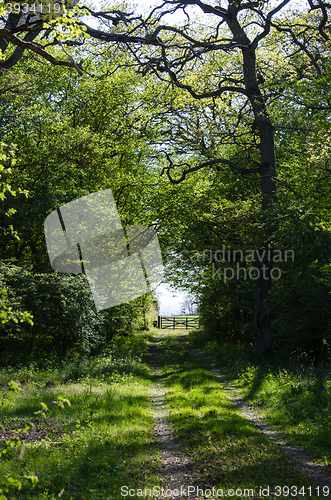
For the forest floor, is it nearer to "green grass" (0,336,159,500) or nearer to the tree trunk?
"green grass" (0,336,159,500)

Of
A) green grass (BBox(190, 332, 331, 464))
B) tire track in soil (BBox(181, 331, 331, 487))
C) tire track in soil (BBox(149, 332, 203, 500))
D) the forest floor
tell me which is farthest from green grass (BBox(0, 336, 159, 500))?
green grass (BBox(190, 332, 331, 464))

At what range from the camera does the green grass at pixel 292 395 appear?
6.52 meters

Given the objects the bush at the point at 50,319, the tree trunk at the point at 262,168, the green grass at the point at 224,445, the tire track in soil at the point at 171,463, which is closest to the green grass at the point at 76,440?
the tire track in soil at the point at 171,463

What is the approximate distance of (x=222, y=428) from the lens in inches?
268

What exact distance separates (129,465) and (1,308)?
3.02m

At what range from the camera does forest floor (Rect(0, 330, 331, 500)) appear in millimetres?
4609

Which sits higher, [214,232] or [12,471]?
[214,232]

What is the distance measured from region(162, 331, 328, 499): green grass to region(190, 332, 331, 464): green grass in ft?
2.05

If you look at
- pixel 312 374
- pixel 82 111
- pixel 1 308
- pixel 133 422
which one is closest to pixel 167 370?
pixel 312 374

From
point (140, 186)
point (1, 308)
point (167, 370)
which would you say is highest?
point (140, 186)

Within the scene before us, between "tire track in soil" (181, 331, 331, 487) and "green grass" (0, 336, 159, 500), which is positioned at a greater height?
"green grass" (0, 336, 159, 500)

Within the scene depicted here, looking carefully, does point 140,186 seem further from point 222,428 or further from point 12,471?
point 12,471

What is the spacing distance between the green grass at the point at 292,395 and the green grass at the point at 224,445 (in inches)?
24.6

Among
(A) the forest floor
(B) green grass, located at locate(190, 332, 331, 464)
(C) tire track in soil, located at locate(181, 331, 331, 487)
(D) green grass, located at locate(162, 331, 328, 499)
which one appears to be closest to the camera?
(A) the forest floor
